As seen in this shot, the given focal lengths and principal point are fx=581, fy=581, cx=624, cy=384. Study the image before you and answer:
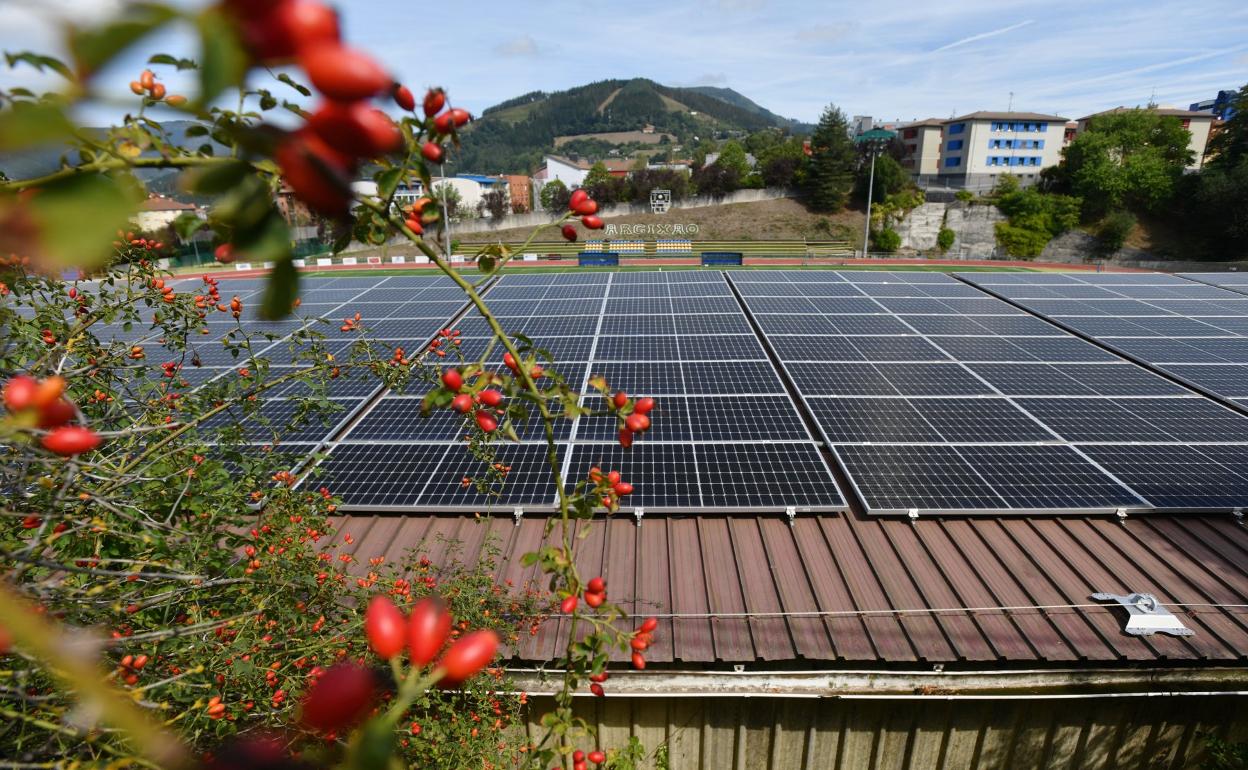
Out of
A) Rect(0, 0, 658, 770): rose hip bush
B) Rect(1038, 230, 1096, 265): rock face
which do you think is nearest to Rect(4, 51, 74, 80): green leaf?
Rect(0, 0, 658, 770): rose hip bush

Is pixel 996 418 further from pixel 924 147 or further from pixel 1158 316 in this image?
pixel 924 147

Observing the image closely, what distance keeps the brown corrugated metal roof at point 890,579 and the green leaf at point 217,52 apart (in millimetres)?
6013

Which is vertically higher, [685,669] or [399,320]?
[399,320]

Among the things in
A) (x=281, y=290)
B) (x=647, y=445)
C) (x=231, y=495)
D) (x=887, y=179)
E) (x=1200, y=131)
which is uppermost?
(x=1200, y=131)

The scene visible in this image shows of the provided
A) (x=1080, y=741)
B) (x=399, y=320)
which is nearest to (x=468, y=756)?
(x=1080, y=741)

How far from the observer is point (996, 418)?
9656 mm

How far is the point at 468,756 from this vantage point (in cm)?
452

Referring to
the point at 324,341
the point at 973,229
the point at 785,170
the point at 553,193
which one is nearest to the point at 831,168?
the point at 785,170

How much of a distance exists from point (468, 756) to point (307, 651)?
1575mm

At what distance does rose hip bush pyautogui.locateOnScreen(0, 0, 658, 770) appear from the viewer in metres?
0.60

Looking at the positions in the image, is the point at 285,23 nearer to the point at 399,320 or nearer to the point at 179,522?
the point at 179,522

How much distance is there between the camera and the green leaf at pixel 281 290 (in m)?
0.74

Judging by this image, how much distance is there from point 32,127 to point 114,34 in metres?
0.19

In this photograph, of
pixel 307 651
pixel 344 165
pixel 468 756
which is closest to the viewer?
pixel 344 165
